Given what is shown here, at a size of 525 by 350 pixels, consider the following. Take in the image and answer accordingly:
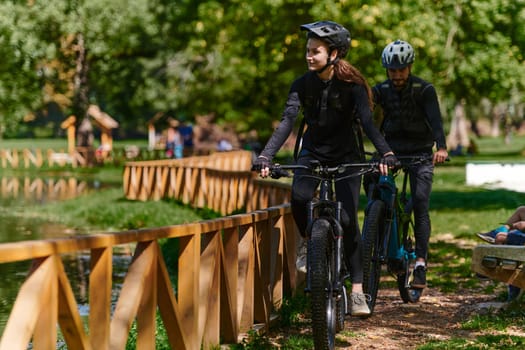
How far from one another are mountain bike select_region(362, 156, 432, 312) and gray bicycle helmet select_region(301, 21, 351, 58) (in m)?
1.13

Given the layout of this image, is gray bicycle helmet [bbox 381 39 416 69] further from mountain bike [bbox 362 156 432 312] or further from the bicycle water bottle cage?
the bicycle water bottle cage

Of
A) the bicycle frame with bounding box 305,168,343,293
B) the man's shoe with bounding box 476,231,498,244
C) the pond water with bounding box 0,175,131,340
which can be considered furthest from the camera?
the pond water with bounding box 0,175,131,340


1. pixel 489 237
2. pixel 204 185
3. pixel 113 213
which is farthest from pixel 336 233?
pixel 204 185

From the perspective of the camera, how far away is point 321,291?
6.73 meters

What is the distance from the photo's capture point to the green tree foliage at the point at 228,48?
108 feet

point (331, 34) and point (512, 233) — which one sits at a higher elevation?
point (331, 34)

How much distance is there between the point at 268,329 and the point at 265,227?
0.75m

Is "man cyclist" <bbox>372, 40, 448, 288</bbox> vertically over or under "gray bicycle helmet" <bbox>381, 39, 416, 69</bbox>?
under

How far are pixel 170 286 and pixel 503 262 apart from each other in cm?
274

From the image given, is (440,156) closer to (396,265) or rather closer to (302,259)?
(396,265)

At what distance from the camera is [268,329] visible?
8344mm

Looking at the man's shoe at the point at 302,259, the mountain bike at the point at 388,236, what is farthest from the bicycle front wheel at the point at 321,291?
the mountain bike at the point at 388,236

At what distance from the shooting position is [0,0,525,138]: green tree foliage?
32.9 meters

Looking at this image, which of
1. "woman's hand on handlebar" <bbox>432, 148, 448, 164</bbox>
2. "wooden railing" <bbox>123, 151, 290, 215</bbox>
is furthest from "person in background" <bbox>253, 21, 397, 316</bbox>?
"wooden railing" <bbox>123, 151, 290, 215</bbox>
